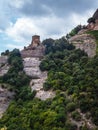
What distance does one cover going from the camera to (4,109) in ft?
298

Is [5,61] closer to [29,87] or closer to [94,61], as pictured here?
[29,87]

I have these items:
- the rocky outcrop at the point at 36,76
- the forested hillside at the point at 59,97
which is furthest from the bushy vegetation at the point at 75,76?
the rocky outcrop at the point at 36,76

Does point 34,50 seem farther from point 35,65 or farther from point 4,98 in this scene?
point 4,98

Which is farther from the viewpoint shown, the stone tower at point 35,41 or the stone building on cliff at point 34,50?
the stone tower at point 35,41

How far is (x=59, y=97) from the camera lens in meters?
85.4

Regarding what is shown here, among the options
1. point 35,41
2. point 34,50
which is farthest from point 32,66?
point 35,41

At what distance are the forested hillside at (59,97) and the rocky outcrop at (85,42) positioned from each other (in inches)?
127

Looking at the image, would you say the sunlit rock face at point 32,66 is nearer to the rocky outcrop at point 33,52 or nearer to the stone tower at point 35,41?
the rocky outcrop at point 33,52

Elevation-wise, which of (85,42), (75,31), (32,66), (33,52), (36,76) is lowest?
(36,76)

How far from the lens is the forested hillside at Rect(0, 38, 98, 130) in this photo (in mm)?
76750

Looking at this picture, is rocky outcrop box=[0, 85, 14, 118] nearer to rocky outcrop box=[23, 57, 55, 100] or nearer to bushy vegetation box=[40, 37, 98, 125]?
rocky outcrop box=[23, 57, 55, 100]

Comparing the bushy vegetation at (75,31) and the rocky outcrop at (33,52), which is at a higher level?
the bushy vegetation at (75,31)

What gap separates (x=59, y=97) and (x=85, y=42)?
36.1 m

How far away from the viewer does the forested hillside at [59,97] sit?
76.8 m
